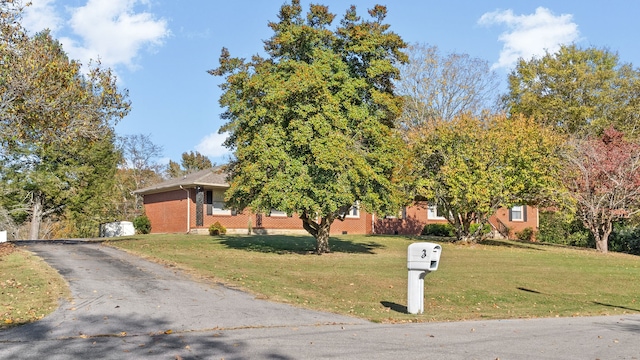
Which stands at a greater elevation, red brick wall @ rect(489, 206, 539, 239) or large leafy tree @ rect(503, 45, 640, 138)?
large leafy tree @ rect(503, 45, 640, 138)

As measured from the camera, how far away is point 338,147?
19.4m

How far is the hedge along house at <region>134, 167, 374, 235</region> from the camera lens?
33062 millimetres

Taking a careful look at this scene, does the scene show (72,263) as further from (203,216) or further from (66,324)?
(203,216)

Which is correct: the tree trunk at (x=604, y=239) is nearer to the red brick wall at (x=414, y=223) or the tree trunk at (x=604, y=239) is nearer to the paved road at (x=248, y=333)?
the red brick wall at (x=414, y=223)

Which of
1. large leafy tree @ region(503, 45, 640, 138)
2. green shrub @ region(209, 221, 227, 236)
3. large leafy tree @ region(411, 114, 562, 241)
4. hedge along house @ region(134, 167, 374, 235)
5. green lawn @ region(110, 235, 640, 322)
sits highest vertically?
large leafy tree @ region(503, 45, 640, 138)

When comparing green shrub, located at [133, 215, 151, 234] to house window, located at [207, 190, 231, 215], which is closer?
house window, located at [207, 190, 231, 215]

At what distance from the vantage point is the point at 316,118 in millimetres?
19672

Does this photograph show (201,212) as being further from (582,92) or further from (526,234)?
(582,92)

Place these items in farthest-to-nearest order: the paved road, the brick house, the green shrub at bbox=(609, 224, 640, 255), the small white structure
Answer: the small white structure → the brick house → the green shrub at bbox=(609, 224, 640, 255) → the paved road

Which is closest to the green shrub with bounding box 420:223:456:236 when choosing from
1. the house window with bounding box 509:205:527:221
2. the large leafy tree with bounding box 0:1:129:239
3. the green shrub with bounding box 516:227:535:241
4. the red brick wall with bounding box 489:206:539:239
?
the red brick wall with bounding box 489:206:539:239

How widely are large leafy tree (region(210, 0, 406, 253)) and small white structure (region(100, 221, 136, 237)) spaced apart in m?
16.7

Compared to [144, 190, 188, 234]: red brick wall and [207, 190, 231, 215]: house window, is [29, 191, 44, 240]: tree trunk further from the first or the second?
[207, 190, 231, 215]: house window

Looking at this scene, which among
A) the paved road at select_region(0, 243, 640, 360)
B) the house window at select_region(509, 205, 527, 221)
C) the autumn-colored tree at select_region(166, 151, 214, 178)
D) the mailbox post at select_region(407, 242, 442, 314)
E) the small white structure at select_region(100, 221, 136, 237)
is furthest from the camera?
the autumn-colored tree at select_region(166, 151, 214, 178)

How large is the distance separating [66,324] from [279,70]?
45.6 feet
